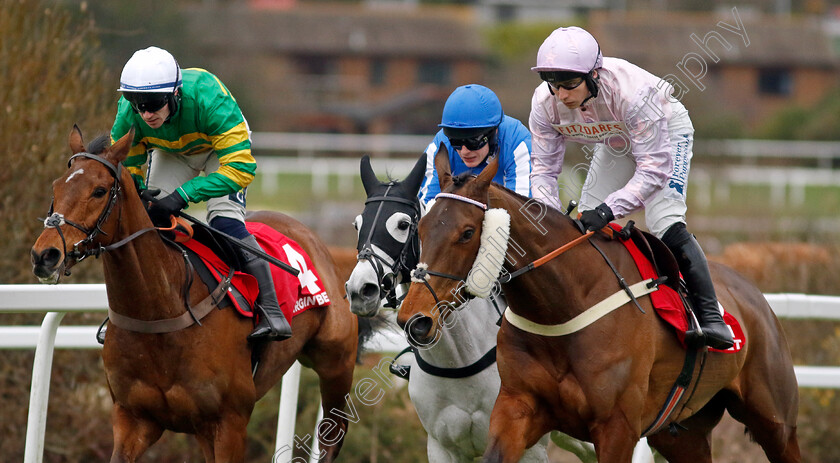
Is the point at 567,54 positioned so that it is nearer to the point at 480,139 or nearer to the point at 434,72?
the point at 480,139

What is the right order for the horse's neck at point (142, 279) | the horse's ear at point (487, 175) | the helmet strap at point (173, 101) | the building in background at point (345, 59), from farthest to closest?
the building in background at point (345, 59), the helmet strap at point (173, 101), the horse's neck at point (142, 279), the horse's ear at point (487, 175)

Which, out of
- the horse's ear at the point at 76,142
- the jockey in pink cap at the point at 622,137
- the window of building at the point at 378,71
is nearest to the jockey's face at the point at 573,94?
the jockey in pink cap at the point at 622,137

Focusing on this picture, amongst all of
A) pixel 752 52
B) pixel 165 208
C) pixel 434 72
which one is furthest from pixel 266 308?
pixel 752 52

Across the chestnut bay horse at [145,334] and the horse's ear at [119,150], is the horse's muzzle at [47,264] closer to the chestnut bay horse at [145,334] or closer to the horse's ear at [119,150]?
the chestnut bay horse at [145,334]

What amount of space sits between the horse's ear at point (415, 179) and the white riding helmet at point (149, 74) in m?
1.13

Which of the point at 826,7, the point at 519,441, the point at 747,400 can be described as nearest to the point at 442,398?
the point at 519,441

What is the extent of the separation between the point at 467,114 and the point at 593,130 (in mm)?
578

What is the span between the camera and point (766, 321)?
5406 mm

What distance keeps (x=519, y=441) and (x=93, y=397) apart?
11.5 ft

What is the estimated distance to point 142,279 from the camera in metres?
4.60

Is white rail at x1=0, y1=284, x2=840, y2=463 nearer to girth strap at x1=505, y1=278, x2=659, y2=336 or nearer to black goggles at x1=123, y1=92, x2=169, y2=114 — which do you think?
black goggles at x1=123, y1=92, x2=169, y2=114

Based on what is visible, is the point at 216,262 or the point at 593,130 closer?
the point at 593,130

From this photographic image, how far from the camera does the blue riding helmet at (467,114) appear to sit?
15.7ft

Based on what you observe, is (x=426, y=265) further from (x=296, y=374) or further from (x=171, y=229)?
(x=296, y=374)
